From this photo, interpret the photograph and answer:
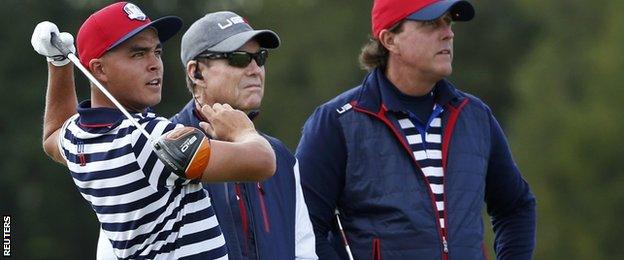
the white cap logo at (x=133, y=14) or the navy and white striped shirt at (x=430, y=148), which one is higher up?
the white cap logo at (x=133, y=14)

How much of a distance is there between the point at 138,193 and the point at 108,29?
715mm

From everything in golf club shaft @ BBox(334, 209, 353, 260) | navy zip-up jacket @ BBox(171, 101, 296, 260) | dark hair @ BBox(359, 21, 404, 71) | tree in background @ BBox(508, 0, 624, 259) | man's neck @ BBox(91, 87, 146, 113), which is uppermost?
dark hair @ BBox(359, 21, 404, 71)

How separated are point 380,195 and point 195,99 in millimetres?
951

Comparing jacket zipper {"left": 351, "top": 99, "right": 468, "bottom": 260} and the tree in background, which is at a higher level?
jacket zipper {"left": 351, "top": 99, "right": 468, "bottom": 260}

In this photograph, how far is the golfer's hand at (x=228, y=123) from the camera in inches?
239

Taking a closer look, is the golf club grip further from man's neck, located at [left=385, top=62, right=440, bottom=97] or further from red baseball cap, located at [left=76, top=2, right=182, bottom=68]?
man's neck, located at [left=385, top=62, right=440, bottom=97]

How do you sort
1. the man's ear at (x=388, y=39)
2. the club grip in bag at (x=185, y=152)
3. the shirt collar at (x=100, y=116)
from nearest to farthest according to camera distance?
the club grip in bag at (x=185, y=152) < the shirt collar at (x=100, y=116) < the man's ear at (x=388, y=39)

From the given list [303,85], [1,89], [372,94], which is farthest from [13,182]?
[372,94]

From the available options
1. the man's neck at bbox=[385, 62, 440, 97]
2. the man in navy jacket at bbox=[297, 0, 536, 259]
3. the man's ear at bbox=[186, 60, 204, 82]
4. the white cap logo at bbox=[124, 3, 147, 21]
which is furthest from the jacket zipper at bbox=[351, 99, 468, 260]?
the white cap logo at bbox=[124, 3, 147, 21]

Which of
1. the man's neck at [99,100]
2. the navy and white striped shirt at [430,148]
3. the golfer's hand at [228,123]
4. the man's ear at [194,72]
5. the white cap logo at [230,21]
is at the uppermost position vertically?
the white cap logo at [230,21]

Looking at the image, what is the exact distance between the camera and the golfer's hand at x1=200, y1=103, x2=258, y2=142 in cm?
607

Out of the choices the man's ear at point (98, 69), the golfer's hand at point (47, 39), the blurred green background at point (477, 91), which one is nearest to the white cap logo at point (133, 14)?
the man's ear at point (98, 69)

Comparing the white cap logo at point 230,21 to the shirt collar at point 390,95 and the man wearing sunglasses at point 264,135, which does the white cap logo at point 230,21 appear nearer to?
the man wearing sunglasses at point 264,135

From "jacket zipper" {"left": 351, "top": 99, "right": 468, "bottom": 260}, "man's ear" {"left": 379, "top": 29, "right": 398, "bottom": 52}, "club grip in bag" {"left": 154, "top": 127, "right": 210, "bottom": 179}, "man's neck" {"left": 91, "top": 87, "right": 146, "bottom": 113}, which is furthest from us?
"man's ear" {"left": 379, "top": 29, "right": 398, "bottom": 52}
